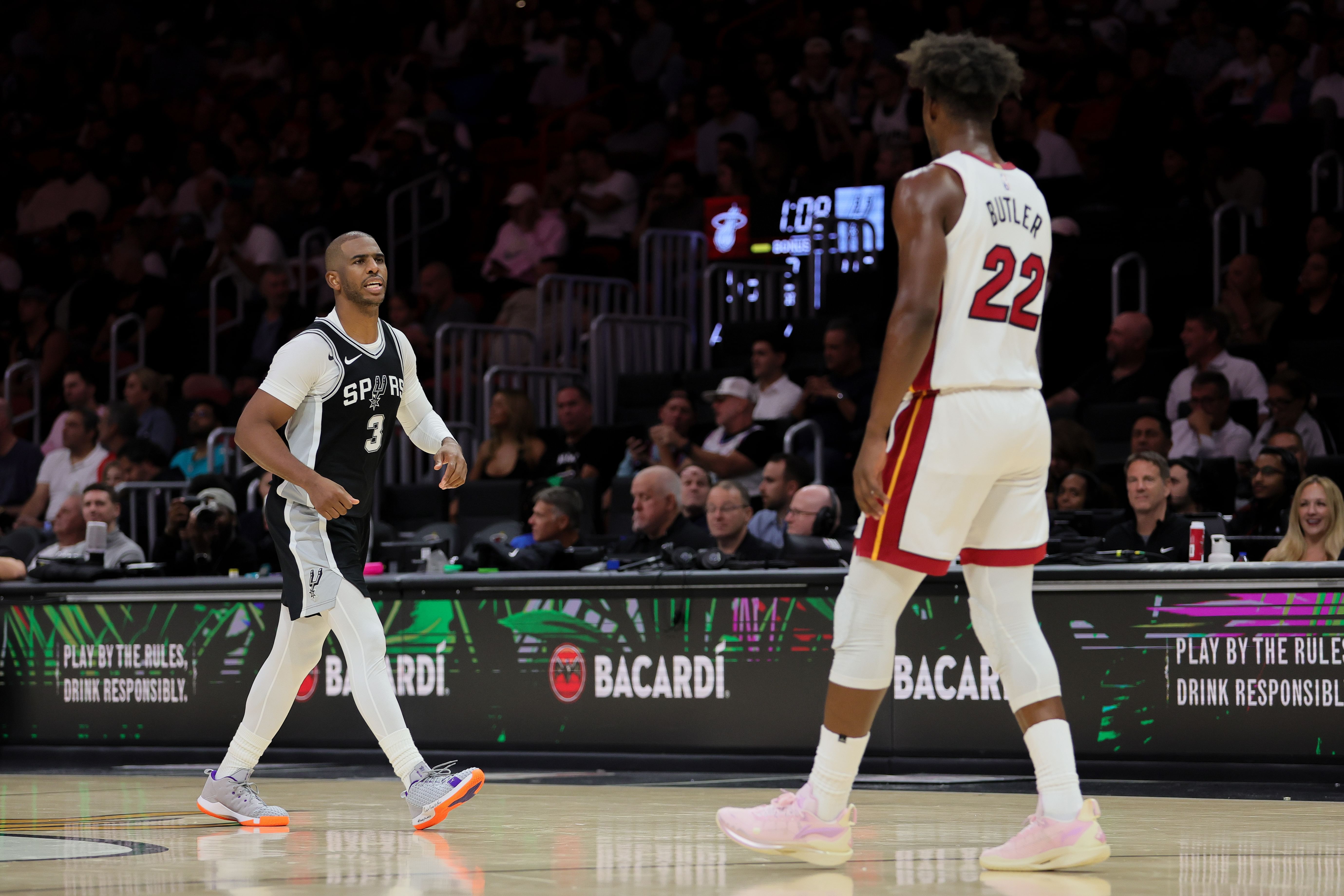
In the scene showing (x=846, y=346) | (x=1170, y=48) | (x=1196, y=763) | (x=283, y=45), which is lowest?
(x=1196, y=763)

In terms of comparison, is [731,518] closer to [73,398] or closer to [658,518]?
[658,518]

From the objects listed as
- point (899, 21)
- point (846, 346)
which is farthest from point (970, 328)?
point (899, 21)

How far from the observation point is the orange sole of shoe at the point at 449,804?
5.56 m

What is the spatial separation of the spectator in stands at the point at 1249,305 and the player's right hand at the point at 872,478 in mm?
7686

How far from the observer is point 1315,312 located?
11.3 m

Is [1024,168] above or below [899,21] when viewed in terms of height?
below

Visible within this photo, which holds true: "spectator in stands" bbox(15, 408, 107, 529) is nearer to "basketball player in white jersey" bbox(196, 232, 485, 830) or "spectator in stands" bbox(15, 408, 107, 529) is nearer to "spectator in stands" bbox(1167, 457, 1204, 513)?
"basketball player in white jersey" bbox(196, 232, 485, 830)

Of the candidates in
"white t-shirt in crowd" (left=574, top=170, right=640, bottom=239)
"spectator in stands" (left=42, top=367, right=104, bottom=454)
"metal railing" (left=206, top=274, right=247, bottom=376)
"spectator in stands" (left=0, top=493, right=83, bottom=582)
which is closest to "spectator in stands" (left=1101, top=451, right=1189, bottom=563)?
"spectator in stands" (left=0, top=493, right=83, bottom=582)

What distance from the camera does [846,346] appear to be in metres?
11.8

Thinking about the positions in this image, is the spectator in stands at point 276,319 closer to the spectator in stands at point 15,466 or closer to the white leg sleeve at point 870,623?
the spectator in stands at point 15,466

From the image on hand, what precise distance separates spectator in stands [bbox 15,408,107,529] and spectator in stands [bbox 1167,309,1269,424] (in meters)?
7.78

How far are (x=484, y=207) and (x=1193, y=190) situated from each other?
23.4ft

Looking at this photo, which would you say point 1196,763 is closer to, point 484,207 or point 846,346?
point 846,346

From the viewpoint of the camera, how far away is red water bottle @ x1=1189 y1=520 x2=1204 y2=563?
7484 mm
